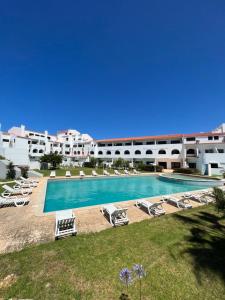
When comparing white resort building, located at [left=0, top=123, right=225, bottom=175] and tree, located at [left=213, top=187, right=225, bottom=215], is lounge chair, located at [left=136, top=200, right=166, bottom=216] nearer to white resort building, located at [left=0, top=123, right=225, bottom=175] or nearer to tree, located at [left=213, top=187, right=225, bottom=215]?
tree, located at [left=213, top=187, right=225, bottom=215]

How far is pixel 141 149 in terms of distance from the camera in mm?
47656

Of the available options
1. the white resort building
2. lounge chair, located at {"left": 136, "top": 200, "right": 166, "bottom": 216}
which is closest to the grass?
lounge chair, located at {"left": 136, "top": 200, "right": 166, "bottom": 216}

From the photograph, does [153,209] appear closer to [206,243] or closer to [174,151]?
[206,243]

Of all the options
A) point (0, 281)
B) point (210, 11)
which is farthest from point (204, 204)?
point (210, 11)

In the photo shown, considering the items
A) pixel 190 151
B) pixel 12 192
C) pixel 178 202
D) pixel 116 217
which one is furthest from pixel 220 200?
pixel 190 151

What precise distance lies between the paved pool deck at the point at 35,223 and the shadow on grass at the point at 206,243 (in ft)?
6.14

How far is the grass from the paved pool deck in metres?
0.65

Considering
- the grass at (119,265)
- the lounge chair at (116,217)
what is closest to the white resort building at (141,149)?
the lounge chair at (116,217)

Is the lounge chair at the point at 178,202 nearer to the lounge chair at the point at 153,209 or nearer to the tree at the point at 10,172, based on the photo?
the lounge chair at the point at 153,209

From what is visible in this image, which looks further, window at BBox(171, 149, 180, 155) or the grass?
window at BBox(171, 149, 180, 155)

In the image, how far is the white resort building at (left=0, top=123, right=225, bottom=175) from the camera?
31625mm

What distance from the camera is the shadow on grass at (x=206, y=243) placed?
4.22 meters

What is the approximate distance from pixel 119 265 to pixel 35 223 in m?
4.66

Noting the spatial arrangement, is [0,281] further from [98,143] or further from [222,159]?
[98,143]
